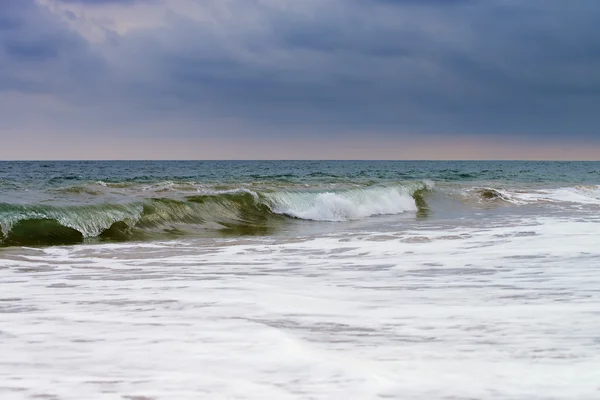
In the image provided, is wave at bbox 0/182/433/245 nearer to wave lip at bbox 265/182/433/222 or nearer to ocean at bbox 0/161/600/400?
wave lip at bbox 265/182/433/222

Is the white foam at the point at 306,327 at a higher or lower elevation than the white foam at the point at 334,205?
lower

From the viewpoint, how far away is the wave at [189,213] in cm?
1032

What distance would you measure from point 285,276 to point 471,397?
354 cm

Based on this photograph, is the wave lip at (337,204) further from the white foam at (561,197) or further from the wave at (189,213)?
the white foam at (561,197)

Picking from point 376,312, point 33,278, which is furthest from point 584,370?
point 33,278

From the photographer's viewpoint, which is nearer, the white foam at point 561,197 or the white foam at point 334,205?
the white foam at point 334,205

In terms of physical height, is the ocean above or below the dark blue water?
below

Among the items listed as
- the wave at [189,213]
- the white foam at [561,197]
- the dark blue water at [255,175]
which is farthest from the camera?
the dark blue water at [255,175]

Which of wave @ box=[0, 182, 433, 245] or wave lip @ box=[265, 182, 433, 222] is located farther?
wave lip @ box=[265, 182, 433, 222]

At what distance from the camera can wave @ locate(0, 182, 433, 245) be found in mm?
10320

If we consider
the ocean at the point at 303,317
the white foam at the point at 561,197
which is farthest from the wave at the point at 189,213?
the white foam at the point at 561,197

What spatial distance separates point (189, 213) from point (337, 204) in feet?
12.7

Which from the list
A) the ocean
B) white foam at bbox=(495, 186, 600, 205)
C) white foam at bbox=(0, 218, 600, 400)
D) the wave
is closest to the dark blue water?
white foam at bbox=(495, 186, 600, 205)

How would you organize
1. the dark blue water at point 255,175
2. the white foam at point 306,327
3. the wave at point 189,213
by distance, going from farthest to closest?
the dark blue water at point 255,175 < the wave at point 189,213 < the white foam at point 306,327
